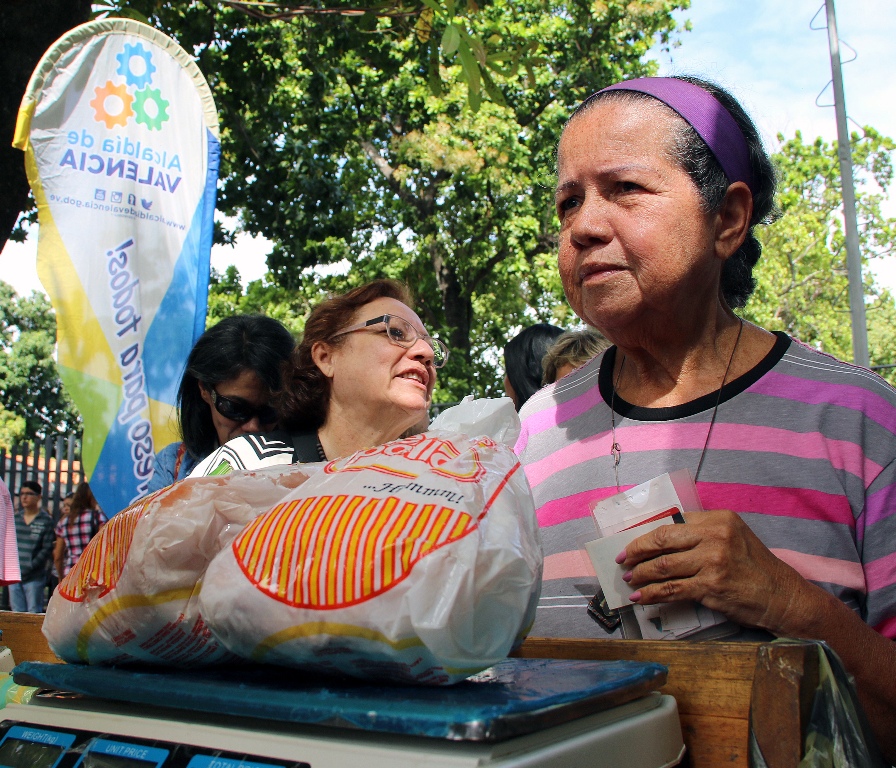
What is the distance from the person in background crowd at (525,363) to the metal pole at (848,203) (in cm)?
774

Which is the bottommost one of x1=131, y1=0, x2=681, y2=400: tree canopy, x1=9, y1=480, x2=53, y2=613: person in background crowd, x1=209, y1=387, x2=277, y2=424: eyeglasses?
x1=9, y1=480, x2=53, y2=613: person in background crowd

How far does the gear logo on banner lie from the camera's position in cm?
415

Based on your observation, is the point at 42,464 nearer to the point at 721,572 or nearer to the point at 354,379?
the point at 354,379

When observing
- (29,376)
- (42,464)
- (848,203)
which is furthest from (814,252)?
(29,376)

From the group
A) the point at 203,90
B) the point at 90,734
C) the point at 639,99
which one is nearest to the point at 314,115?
the point at 203,90

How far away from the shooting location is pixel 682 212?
1.43m

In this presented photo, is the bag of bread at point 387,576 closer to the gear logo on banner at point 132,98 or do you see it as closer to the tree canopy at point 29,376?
the gear logo on banner at point 132,98

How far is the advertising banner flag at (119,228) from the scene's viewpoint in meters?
3.91

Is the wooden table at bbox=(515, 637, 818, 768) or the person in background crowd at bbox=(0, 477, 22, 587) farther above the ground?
the wooden table at bbox=(515, 637, 818, 768)

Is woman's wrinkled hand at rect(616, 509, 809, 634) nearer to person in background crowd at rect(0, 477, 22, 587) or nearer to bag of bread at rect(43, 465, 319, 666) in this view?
bag of bread at rect(43, 465, 319, 666)

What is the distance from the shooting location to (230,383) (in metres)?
2.96

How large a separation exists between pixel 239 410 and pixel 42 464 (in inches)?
348

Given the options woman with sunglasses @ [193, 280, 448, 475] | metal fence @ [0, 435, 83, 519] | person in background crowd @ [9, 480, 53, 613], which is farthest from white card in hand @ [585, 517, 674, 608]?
metal fence @ [0, 435, 83, 519]

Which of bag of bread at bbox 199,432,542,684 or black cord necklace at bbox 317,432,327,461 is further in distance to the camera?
black cord necklace at bbox 317,432,327,461
